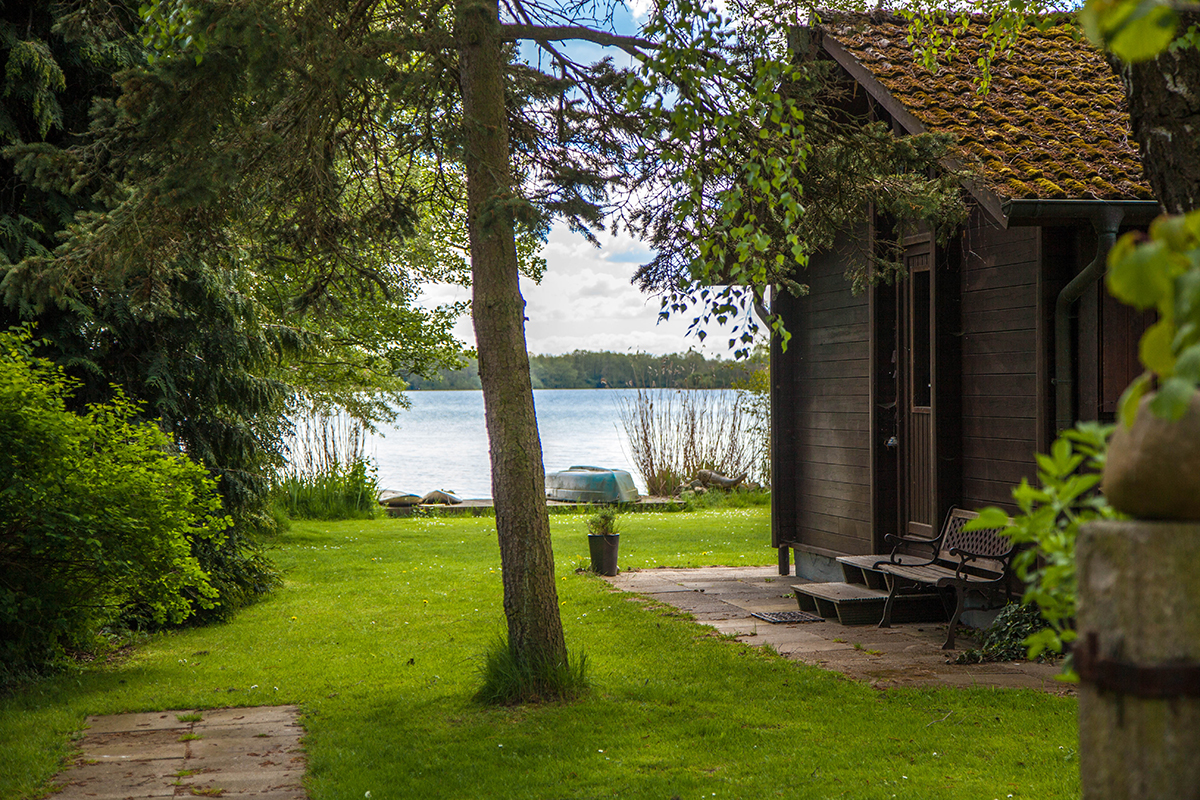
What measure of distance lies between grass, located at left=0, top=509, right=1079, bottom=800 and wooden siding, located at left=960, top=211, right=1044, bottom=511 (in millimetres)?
2101

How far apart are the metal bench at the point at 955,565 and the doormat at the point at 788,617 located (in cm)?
60

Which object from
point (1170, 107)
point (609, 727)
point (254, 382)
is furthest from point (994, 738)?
point (254, 382)

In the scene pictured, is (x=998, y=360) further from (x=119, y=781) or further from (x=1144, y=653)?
(x=1144, y=653)

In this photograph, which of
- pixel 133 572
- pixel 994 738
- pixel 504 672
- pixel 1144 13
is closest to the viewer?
pixel 1144 13

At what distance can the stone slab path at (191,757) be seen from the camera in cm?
432

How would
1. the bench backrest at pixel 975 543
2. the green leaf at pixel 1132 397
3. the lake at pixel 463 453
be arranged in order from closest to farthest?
the green leaf at pixel 1132 397 → the bench backrest at pixel 975 543 → the lake at pixel 463 453

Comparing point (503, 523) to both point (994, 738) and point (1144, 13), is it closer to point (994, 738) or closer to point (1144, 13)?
point (994, 738)

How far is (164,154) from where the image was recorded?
18.7ft

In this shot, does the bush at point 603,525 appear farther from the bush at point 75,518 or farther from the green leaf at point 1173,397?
the green leaf at point 1173,397

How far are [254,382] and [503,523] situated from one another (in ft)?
12.9

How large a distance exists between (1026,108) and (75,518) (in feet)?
21.5

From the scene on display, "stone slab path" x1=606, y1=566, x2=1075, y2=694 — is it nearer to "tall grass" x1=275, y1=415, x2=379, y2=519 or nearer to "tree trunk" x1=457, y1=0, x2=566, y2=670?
"tree trunk" x1=457, y1=0, x2=566, y2=670

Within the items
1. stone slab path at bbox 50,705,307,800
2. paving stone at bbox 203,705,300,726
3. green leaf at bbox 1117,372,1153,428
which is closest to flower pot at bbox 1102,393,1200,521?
green leaf at bbox 1117,372,1153,428

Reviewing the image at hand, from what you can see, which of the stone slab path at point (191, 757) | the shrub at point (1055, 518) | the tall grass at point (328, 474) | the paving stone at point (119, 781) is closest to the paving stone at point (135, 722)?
the stone slab path at point (191, 757)
